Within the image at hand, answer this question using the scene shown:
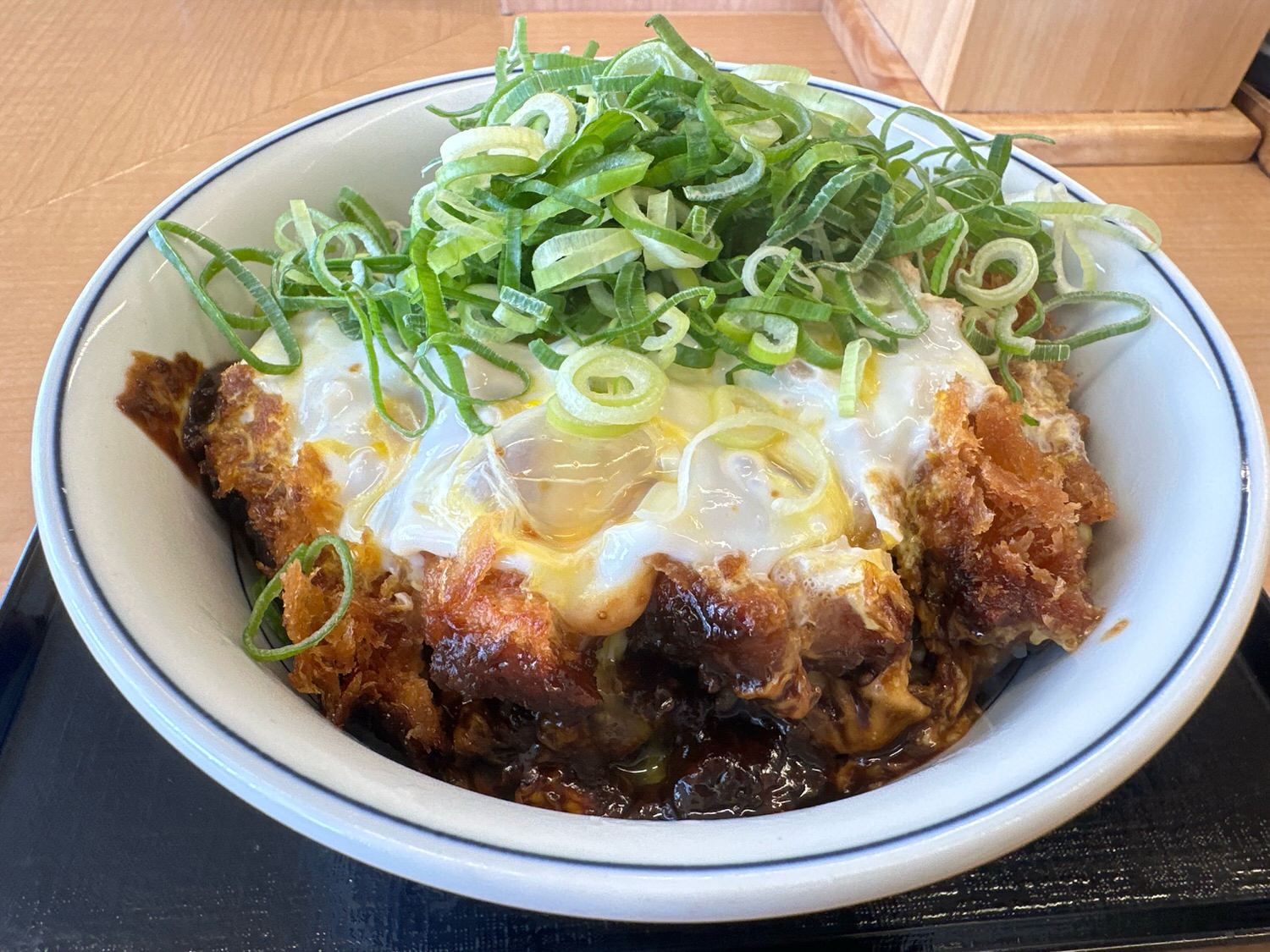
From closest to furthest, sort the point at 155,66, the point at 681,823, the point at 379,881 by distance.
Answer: the point at 681,823
the point at 379,881
the point at 155,66

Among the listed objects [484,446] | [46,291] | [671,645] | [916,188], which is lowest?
[46,291]

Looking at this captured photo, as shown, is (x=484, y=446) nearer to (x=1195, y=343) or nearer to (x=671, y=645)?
(x=671, y=645)

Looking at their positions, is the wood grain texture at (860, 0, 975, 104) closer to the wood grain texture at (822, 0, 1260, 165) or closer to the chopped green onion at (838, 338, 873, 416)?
the wood grain texture at (822, 0, 1260, 165)

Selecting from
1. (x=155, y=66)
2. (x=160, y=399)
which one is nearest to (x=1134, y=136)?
(x=160, y=399)

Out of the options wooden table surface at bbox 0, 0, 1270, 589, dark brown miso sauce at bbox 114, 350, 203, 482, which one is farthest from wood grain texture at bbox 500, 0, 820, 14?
dark brown miso sauce at bbox 114, 350, 203, 482

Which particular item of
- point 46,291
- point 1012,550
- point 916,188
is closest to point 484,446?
point 1012,550

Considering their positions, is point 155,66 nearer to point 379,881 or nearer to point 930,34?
point 930,34

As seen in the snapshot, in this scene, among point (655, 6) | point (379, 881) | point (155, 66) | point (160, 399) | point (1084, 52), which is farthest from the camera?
point (655, 6)
